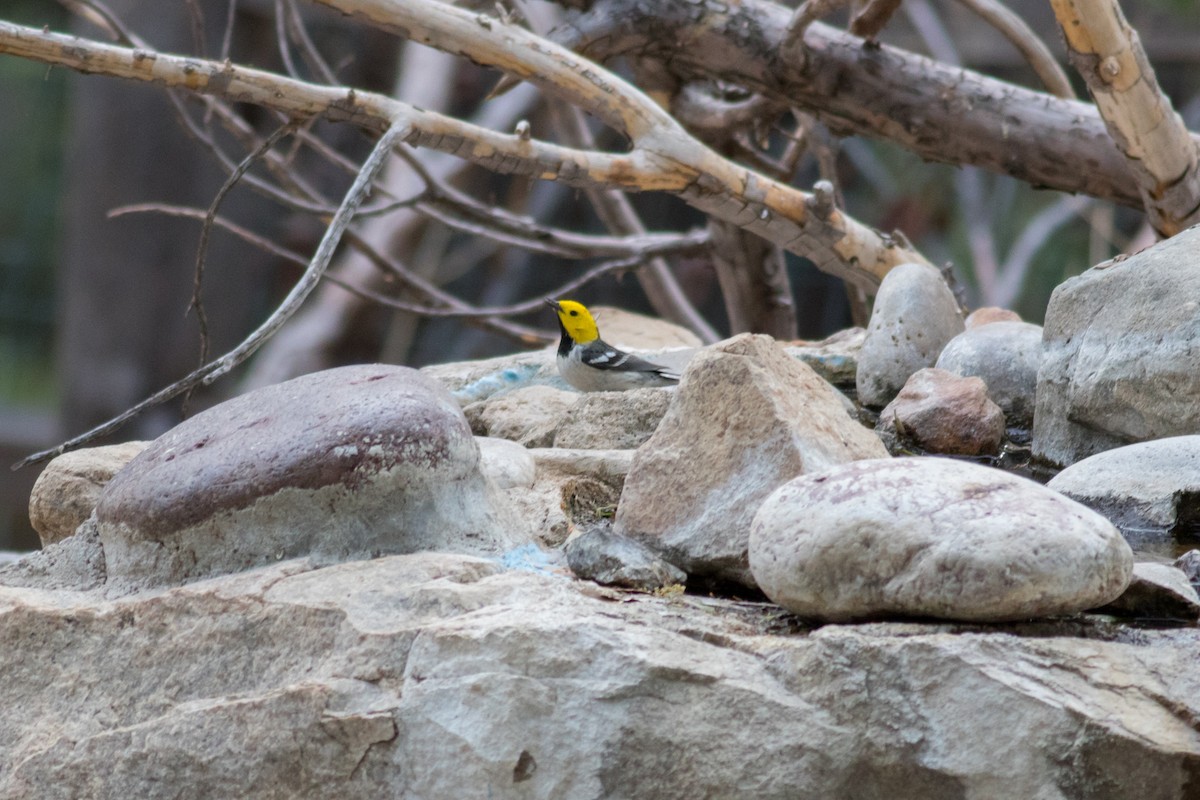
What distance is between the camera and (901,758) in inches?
64.1

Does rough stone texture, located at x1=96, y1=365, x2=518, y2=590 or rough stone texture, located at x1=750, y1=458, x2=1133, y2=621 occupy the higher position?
rough stone texture, located at x1=750, y1=458, x2=1133, y2=621

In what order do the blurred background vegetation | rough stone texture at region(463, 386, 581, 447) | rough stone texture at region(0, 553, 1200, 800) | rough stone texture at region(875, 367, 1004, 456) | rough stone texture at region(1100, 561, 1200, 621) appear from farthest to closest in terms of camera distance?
the blurred background vegetation < rough stone texture at region(463, 386, 581, 447) < rough stone texture at region(875, 367, 1004, 456) < rough stone texture at region(1100, 561, 1200, 621) < rough stone texture at region(0, 553, 1200, 800)

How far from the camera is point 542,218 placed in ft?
32.0

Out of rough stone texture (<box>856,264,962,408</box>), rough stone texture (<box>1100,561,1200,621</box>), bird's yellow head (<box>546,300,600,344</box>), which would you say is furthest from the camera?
bird's yellow head (<box>546,300,600,344</box>)

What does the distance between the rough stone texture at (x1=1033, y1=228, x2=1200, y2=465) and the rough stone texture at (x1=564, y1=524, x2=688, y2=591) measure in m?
0.99

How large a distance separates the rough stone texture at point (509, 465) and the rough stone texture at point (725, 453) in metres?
0.28

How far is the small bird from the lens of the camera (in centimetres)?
354

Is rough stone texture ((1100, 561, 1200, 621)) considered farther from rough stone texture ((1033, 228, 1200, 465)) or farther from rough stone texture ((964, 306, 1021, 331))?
rough stone texture ((964, 306, 1021, 331))

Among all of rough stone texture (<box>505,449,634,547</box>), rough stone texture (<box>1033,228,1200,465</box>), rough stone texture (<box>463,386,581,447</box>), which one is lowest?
rough stone texture (<box>463,386,581,447</box>)

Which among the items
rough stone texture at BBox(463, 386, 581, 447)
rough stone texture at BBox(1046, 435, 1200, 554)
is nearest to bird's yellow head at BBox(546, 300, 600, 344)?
rough stone texture at BBox(463, 386, 581, 447)

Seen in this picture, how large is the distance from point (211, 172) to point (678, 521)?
5837 mm

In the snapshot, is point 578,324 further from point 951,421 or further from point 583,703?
point 583,703

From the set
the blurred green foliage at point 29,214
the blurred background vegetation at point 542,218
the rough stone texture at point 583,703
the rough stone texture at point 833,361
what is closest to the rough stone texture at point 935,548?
the rough stone texture at point 583,703

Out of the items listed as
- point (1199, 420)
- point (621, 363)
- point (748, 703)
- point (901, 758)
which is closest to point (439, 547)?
point (748, 703)
